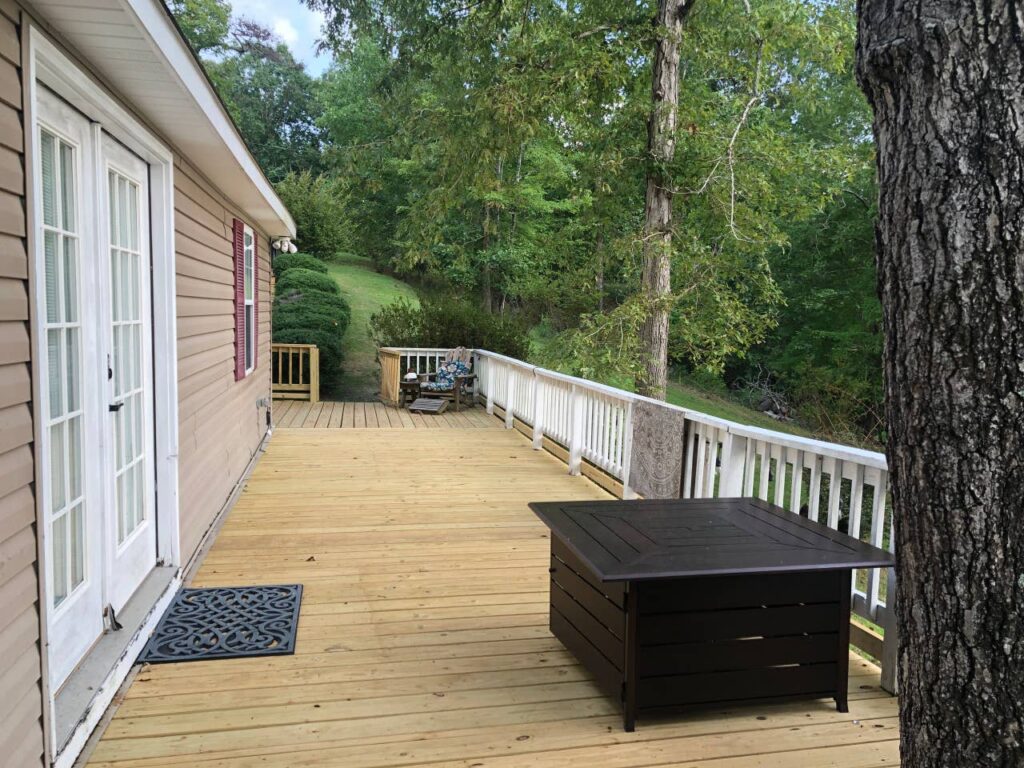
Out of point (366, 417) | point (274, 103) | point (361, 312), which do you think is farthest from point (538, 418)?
point (274, 103)

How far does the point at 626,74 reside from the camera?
8719mm

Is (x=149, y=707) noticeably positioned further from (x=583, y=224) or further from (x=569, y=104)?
(x=583, y=224)

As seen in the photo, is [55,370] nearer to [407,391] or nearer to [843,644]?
[843,644]

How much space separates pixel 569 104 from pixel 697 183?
1727mm

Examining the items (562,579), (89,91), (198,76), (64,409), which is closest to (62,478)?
(64,409)

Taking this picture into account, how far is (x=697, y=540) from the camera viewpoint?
2656 millimetres

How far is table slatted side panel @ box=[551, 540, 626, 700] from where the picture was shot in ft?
8.32

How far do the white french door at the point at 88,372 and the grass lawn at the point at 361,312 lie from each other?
33.1 feet

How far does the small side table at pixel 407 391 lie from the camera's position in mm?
10609

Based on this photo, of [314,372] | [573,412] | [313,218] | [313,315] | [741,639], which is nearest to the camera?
[741,639]

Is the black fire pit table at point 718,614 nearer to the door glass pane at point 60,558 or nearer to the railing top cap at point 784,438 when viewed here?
the railing top cap at point 784,438

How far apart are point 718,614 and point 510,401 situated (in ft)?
21.7

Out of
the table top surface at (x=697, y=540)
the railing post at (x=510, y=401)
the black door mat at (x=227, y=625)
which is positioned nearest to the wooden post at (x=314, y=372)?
the railing post at (x=510, y=401)

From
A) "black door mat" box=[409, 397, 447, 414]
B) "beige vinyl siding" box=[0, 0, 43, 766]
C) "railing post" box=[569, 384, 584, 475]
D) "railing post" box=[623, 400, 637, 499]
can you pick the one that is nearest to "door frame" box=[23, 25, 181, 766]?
"beige vinyl siding" box=[0, 0, 43, 766]
